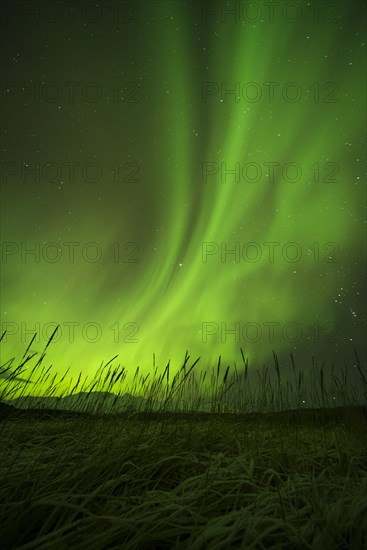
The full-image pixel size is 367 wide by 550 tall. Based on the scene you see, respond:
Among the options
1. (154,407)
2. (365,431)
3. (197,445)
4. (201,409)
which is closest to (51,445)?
(197,445)

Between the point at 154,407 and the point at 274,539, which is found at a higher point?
the point at 154,407

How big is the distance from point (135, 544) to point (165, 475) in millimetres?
1032

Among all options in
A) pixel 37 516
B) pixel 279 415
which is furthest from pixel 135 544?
pixel 279 415

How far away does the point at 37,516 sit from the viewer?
1699 millimetres

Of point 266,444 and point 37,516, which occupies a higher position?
point 266,444

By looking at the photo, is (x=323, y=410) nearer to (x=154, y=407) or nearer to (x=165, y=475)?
(x=154, y=407)

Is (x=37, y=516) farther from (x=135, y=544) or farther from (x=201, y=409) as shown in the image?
(x=201, y=409)

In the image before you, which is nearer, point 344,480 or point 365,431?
point 344,480

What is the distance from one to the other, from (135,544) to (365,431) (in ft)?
11.1

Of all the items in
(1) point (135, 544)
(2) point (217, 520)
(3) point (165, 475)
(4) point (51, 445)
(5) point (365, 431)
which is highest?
(5) point (365, 431)

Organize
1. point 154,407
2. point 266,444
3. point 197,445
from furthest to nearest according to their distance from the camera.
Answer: point 154,407 → point 266,444 → point 197,445

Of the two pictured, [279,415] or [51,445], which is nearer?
[51,445]

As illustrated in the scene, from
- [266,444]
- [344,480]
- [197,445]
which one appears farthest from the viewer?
[266,444]

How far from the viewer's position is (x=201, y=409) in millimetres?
5078
